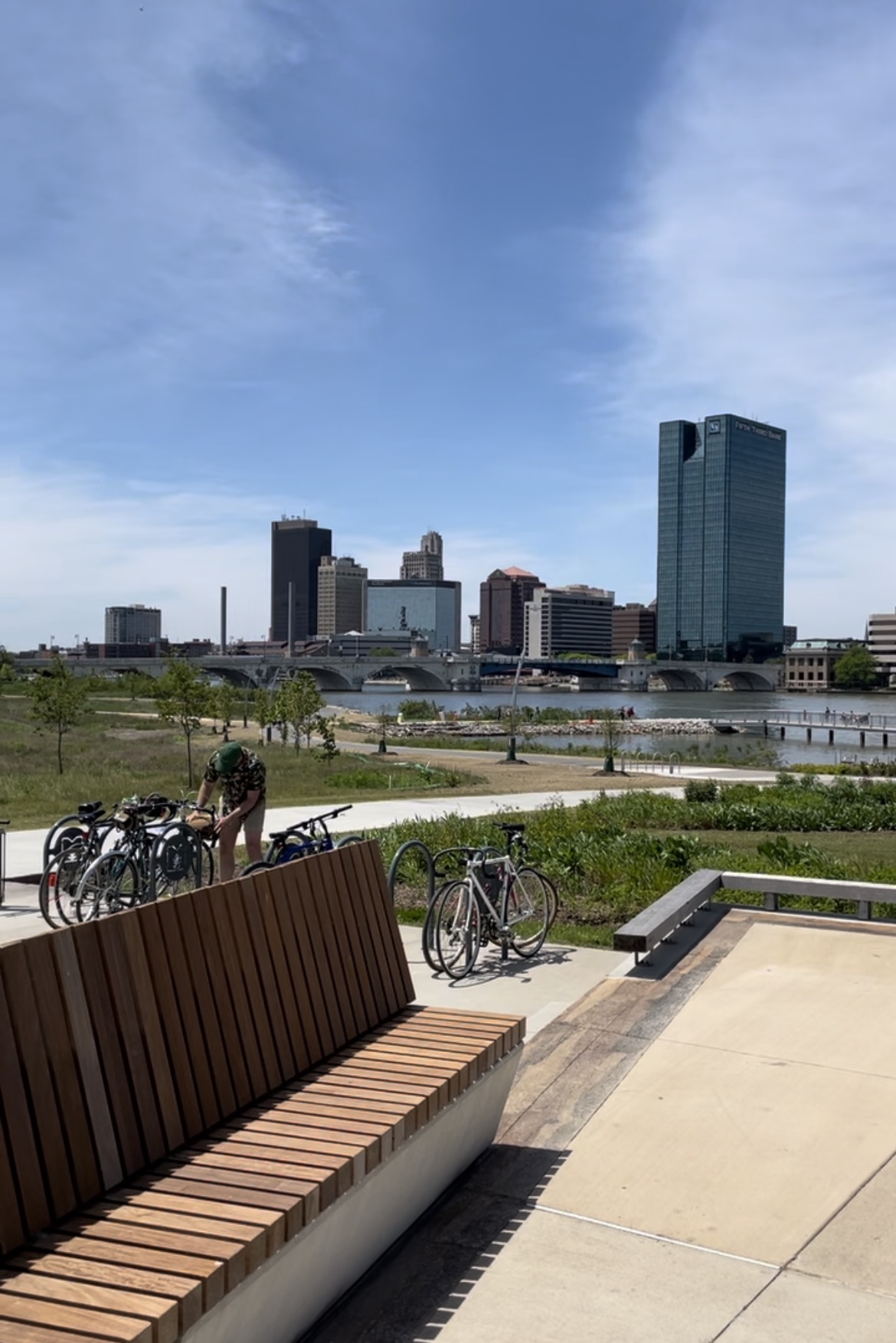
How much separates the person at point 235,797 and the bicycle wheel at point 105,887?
74 centimetres

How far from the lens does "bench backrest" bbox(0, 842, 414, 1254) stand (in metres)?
3.29

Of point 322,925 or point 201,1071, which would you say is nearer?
point 201,1071

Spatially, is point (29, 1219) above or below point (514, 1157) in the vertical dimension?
above

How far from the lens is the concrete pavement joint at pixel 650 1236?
4277mm

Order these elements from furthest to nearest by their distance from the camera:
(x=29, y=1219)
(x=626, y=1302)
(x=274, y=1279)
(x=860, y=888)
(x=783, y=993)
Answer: (x=860, y=888) < (x=783, y=993) < (x=626, y=1302) < (x=274, y=1279) < (x=29, y=1219)

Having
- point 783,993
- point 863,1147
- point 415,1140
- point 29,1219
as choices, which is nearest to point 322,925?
point 415,1140

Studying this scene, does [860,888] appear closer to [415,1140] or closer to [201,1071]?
[415,1140]

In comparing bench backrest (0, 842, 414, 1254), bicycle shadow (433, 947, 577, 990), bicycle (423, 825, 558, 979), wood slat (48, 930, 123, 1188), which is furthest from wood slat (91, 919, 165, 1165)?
bicycle shadow (433, 947, 577, 990)

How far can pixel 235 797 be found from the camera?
10.1m

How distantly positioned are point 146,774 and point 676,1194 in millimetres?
25829

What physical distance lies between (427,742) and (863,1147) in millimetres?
48427

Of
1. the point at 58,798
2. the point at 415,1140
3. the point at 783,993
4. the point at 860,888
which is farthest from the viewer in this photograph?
the point at 58,798

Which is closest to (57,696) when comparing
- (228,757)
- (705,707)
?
(228,757)

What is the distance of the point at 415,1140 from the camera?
4.30 meters
